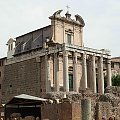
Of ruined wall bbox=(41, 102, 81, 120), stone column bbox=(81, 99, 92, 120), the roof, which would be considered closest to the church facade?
the roof

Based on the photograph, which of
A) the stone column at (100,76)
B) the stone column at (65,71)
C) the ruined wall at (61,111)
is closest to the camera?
the ruined wall at (61,111)

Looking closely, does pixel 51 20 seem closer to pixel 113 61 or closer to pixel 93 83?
pixel 93 83

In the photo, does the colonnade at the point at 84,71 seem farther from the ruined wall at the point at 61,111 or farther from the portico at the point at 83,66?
the ruined wall at the point at 61,111

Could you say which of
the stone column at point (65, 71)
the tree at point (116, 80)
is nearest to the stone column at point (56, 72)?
the stone column at point (65, 71)

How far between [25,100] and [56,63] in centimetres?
1909

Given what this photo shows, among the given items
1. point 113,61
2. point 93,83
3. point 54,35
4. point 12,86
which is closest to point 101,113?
point 93,83

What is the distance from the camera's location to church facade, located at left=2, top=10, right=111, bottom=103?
45.2m

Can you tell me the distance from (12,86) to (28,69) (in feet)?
14.4

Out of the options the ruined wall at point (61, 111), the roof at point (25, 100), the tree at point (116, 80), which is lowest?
the ruined wall at point (61, 111)

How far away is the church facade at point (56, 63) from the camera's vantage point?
45.2 metres

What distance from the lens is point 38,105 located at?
2686 centimetres

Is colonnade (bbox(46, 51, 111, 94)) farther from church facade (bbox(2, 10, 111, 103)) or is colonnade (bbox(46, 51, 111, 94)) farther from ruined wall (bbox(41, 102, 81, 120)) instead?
ruined wall (bbox(41, 102, 81, 120))

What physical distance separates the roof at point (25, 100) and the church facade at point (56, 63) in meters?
16.5

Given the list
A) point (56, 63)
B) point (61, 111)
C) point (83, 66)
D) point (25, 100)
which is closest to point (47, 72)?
point (56, 63)
